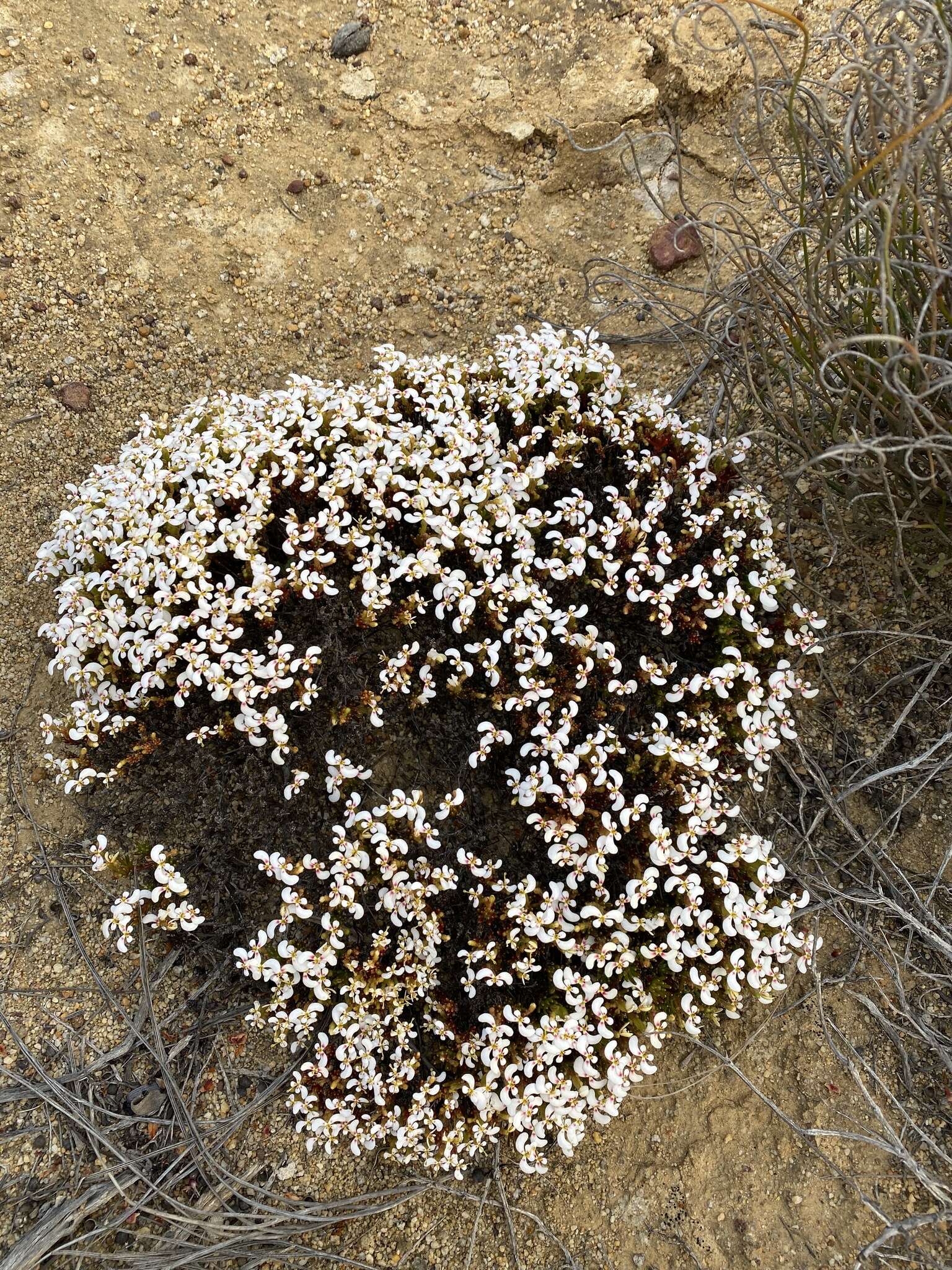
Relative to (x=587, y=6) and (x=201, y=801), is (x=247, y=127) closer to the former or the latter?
(x=587, y=6)

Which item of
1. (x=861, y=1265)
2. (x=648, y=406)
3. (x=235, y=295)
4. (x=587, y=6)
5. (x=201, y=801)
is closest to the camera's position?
(x=861, y=1265)

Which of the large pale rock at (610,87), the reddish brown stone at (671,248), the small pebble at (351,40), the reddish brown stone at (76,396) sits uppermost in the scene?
the small pebble at (351,40)

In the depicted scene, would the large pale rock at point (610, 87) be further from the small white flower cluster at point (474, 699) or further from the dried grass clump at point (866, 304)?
the small white flower cluster at point (474, 699)

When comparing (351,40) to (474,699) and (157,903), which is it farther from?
(157,903)

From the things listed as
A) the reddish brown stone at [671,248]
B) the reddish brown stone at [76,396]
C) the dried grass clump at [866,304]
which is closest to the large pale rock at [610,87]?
the reddish brown stone at [671,248]

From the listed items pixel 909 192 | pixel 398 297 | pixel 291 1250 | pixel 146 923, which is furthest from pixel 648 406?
pixel 291 1250

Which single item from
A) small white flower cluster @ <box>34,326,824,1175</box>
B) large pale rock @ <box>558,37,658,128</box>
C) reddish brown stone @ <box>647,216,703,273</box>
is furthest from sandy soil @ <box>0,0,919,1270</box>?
small white flower cluster @ <box>34,326,824,1175</box>

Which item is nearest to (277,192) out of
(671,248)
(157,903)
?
(671,248)
